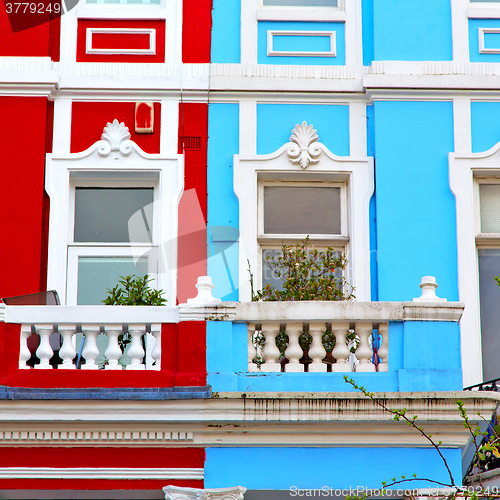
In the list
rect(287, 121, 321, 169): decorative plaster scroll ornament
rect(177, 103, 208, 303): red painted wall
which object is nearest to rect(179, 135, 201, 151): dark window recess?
rect(177, 103, 208, 303): red painted wall

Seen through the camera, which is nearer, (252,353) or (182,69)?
(252,353)

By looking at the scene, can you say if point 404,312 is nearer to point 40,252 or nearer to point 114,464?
point 114,464

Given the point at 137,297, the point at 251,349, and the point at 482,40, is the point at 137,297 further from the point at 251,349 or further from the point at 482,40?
the point at 482,40

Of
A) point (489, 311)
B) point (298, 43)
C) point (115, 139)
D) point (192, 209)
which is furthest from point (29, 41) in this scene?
point (489, 311)

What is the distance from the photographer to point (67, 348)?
7.53m

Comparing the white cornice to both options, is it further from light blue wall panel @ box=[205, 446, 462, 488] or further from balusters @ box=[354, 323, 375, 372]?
balusters @ box=[354, 323, 375, 372]

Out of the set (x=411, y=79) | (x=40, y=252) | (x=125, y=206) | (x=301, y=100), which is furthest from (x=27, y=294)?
(x=411, y=79)

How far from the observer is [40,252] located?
9.26 meters

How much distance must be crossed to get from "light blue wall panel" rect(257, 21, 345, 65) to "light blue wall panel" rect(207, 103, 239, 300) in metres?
0.78

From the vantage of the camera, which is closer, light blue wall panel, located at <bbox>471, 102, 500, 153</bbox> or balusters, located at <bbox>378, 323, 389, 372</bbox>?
balusters, located at <bbox>378, 323, 389, 372</bbox>

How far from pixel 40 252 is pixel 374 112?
406cm

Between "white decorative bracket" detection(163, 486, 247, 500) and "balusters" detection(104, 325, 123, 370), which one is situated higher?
"balusters" detection(104, 325, 123, 370)

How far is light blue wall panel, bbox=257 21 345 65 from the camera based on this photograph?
1002 centimetres

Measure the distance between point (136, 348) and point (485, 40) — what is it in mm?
5606
